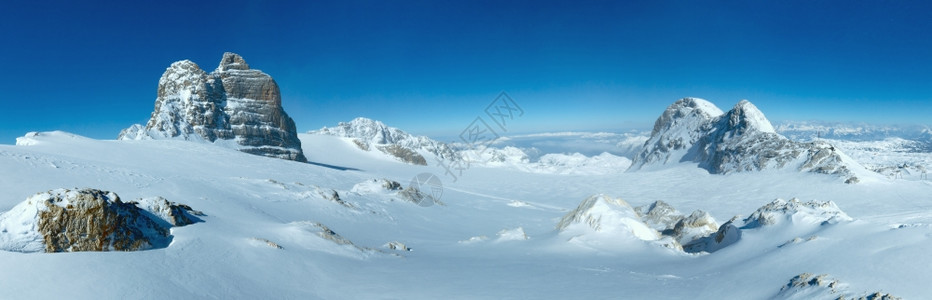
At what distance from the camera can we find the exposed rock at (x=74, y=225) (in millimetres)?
8453

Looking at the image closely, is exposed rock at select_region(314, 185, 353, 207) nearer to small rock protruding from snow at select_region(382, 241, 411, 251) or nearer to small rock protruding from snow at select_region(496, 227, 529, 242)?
small rock protruding from snow at select_region(382, 241, 411, 251)

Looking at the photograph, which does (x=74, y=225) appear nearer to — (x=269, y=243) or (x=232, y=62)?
(x=269, y=243)

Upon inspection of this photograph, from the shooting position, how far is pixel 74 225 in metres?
9.00

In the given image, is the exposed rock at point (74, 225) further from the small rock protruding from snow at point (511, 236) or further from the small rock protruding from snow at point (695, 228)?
the small rock protruding from snow at point (695, 228)

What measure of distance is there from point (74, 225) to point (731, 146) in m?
63.9

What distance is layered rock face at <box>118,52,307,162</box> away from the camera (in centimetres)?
5962

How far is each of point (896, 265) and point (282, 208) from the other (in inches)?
816

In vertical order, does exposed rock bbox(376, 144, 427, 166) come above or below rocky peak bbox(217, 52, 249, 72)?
below

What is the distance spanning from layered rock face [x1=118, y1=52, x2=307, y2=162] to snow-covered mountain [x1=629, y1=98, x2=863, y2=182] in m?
61.1

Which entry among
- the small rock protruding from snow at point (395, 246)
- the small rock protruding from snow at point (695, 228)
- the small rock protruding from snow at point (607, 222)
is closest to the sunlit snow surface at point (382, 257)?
the small rock protruding from snow at point (395, 246)

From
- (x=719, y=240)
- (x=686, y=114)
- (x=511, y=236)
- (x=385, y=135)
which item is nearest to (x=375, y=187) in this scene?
(x=511, y=236)

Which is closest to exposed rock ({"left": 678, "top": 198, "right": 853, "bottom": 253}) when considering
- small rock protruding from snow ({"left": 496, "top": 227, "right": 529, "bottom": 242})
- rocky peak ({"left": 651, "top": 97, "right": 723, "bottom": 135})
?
small rock protruding from snow ({"left": 496, "top": 227, "right": 529, "bottom": 242})

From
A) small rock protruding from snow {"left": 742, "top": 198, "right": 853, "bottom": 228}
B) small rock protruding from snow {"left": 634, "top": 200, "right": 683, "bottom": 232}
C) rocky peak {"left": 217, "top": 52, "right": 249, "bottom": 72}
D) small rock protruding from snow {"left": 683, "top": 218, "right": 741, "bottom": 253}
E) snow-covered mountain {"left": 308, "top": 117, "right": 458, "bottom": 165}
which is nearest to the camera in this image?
small rock protruding from snow {"left": 742, "top": 198, "right": 853, "bottom": 228}

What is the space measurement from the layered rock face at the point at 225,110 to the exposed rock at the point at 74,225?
177ft
